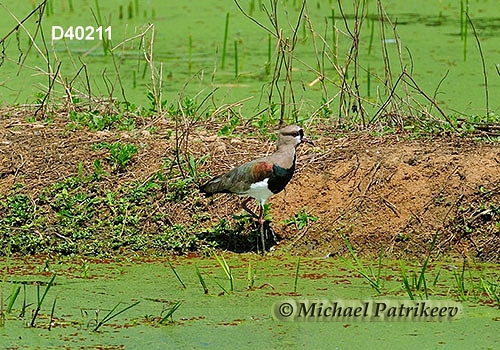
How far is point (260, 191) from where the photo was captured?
4328 mm

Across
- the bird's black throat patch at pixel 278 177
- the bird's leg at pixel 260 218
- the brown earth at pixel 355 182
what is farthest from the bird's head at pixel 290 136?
the brown earth at pixel 355 182

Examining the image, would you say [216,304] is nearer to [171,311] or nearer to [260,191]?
[171,311]

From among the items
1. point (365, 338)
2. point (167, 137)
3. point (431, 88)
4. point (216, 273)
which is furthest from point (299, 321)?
point (431, 88)

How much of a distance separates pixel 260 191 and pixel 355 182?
1.90 feet

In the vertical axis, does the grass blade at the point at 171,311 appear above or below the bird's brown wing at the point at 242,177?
below

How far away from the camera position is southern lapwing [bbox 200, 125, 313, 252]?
14.0 feet

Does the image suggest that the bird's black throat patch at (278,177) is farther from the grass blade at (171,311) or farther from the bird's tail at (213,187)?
the grass blade at (171,311)

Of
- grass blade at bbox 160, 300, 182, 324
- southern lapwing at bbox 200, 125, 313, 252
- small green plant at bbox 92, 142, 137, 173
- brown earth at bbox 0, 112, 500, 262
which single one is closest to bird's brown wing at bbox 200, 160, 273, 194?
southern lapwing at bbox 200, 125, 313, 252

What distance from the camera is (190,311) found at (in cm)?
371

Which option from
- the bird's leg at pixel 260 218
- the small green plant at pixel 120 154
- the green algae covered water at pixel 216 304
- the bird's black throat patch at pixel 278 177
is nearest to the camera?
the green algae covered water at pixel 216 304

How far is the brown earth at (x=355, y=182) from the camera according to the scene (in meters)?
4.51

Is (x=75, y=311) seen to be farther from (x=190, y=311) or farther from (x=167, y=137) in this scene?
(x=167, y=137)

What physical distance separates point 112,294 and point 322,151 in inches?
56.6

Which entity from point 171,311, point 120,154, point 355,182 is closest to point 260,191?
point 355,182
